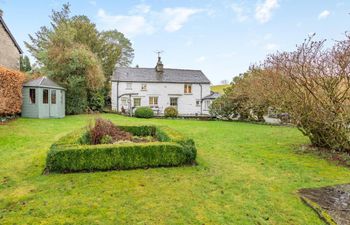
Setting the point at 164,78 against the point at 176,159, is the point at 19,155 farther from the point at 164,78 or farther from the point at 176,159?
the point at 164,78

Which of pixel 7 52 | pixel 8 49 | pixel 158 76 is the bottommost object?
pixel 158 76

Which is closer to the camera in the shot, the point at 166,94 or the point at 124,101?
the point at 124,101

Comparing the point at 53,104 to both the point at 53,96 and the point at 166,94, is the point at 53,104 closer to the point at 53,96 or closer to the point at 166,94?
the point at 53,96

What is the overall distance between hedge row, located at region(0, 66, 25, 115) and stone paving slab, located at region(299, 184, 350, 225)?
15722 millimetres

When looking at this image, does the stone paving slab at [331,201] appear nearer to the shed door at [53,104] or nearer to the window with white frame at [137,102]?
the shed door at [53,104]

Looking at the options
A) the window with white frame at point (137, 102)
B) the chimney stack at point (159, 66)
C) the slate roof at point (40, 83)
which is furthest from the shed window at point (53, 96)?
the chimney stack at point (159, 66)

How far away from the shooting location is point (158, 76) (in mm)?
29156

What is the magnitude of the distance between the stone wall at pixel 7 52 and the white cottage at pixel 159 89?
9.68 m

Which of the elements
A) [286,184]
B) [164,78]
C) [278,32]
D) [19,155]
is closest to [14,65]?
[164,78]

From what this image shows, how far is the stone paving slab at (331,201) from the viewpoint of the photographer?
3.82 meters

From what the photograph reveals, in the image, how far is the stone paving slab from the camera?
382 centimetres

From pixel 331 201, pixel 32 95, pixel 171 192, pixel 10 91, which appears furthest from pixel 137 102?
pixel 331 201

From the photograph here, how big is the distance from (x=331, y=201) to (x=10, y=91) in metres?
17.7

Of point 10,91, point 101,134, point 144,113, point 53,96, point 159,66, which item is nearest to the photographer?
point 101,134
